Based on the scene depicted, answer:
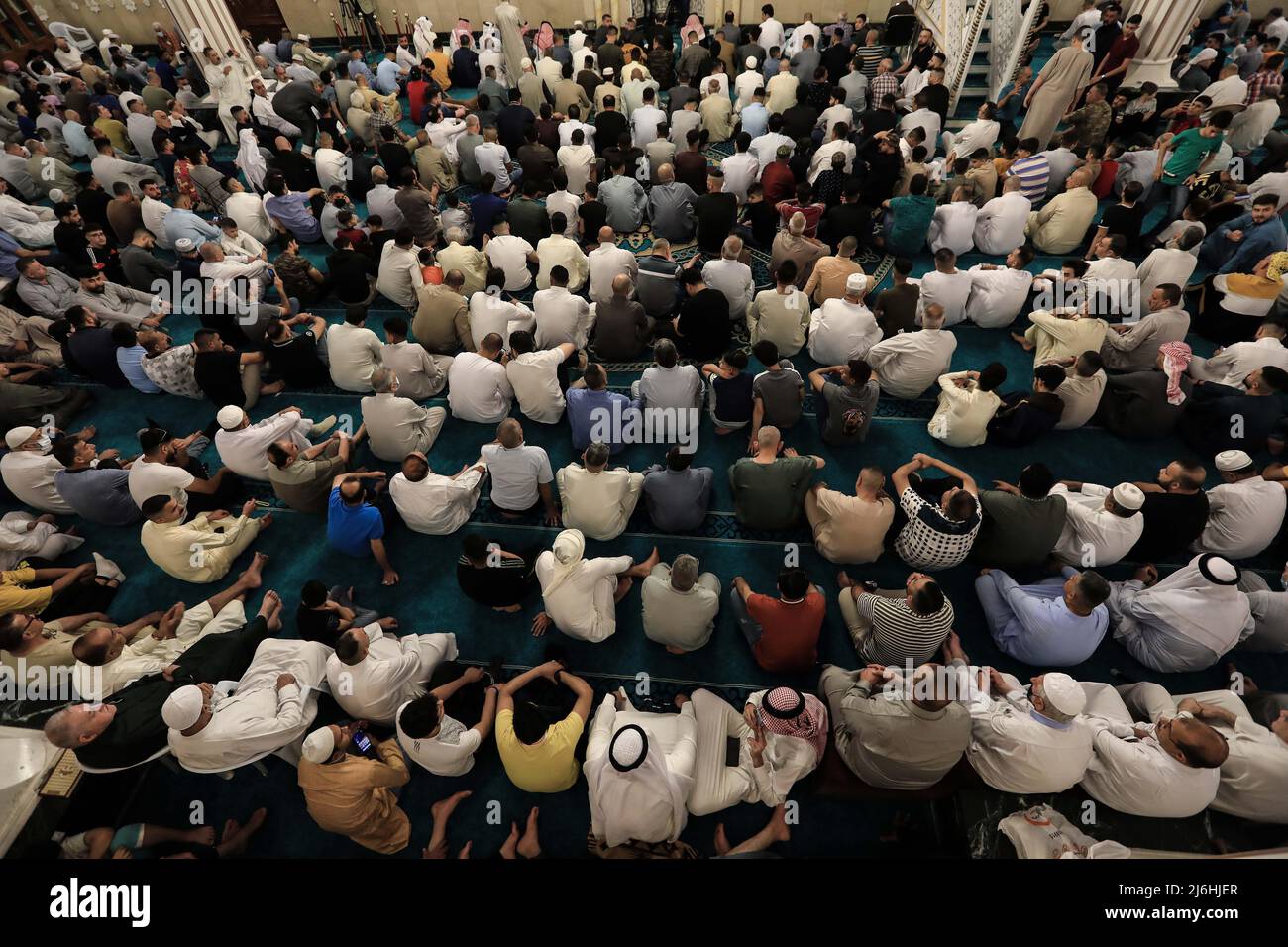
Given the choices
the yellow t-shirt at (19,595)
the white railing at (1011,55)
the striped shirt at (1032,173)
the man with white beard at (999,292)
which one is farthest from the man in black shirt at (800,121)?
the yellow t-shirt at (19,595)

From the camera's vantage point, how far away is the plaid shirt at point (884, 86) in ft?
26.2

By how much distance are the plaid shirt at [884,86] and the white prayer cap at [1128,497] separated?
656cm

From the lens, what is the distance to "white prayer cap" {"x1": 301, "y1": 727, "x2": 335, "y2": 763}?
114 inches

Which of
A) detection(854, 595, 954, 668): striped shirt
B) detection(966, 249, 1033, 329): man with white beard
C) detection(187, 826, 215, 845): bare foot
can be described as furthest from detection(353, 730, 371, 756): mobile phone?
detection(966, 249, 1033, 329): man with white beard

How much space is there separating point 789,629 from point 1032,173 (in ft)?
20.1

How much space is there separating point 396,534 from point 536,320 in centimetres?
216

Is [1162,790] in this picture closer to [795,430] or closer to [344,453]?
[795,430]

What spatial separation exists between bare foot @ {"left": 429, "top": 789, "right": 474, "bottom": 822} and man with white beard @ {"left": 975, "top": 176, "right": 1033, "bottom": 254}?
22.4ft

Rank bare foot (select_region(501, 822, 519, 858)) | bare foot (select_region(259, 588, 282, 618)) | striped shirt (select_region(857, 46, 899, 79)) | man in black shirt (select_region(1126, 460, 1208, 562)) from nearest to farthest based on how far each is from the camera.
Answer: bare foot (select_region(501, 822, 519, 858)), man in black shirt (select_region(1126, 460, 1208, 562)), bare foot (select_region(259, 588, 282, 618)), striped shirt (select_region(857, 46, 899, 79))

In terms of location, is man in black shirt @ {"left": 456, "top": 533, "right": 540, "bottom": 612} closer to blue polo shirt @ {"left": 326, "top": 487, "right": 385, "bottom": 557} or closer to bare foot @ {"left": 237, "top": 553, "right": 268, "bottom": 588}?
blue polo shirt @ {"left": 326, "top": 487, "right": 385, "bottom": 557}

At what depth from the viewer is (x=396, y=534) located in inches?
180

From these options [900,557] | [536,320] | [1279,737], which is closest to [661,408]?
[536,320]

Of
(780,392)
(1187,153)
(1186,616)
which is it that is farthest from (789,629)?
(1187,153)

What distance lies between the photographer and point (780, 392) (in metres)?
4.57
